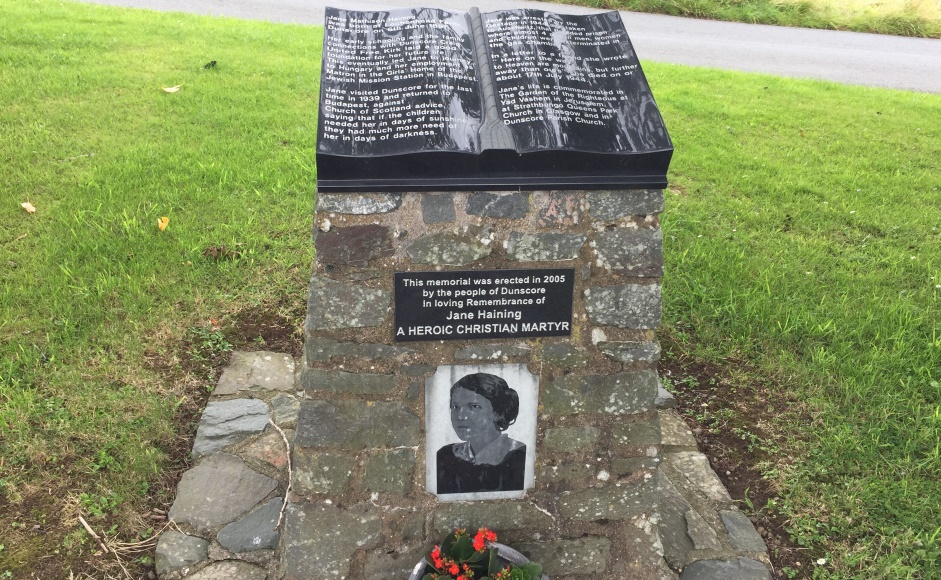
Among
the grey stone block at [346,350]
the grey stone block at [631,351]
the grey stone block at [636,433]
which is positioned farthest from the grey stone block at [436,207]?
the grey stone block at [636,433]

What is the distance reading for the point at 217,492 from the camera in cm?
305

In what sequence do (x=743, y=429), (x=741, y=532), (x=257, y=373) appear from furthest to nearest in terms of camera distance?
(x=257, y=373) → (x=743, y=429) → (x=741, y=532)

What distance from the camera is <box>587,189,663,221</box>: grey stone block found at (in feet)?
7.82

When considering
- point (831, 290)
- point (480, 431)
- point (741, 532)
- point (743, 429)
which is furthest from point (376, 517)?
point (831, 290)

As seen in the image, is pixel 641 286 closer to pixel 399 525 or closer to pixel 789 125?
pixel 399 525

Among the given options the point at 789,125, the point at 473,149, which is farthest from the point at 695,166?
the point at 473,149

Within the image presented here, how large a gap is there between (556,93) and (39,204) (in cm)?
359

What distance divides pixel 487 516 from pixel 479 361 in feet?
1.94

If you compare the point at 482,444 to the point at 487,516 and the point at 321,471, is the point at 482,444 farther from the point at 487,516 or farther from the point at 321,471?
the point at 321,471

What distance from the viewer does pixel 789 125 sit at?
21.6ft

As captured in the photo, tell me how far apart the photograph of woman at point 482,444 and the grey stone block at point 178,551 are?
95 centimetres

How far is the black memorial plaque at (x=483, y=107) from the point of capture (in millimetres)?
2273

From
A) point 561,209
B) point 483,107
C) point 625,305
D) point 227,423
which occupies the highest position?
point 483,107

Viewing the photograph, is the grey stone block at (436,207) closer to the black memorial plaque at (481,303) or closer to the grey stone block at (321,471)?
the black memorial plaque at (481,303)
